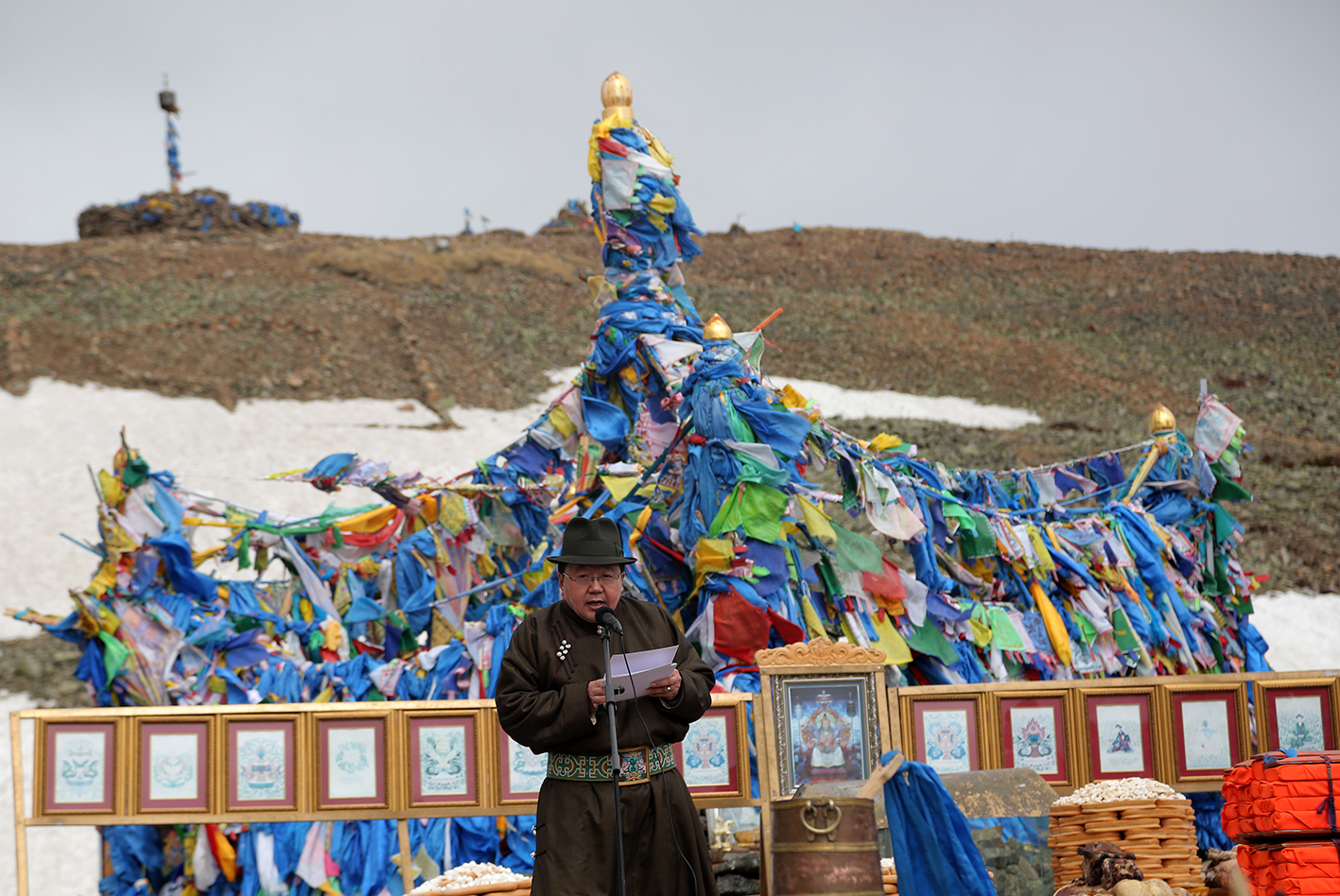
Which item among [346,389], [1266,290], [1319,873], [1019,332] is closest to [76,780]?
[1319,873]

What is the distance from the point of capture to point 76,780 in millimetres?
5742

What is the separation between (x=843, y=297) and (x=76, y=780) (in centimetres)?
3620

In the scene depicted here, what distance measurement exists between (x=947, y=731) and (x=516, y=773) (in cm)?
209

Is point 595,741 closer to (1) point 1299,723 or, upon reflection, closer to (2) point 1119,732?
(2) point 1119,732

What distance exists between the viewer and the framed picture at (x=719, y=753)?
563cm

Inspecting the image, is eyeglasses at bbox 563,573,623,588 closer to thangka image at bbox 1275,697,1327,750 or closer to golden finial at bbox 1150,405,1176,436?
thangka image at bbox 1275,697,1327,750

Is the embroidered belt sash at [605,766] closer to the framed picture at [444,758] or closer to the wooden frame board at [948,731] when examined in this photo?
the framed picture at [444,758]

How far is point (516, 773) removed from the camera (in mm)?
5719

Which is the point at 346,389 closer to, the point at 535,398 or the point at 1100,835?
the point at 535,398

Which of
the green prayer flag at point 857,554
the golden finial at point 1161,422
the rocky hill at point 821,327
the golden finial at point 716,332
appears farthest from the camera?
the rocky hill at point 821,327

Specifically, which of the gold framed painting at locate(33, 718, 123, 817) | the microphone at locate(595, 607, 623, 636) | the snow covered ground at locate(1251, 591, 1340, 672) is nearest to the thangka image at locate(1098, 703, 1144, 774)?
the microphone at locate(595, 607, 623, 636)

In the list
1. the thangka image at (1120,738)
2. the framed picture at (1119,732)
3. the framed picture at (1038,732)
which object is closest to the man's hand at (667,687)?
the framed picture at (1038,732)

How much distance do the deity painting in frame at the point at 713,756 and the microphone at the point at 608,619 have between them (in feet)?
6.80

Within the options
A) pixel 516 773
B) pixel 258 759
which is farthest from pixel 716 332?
pixel 258 759
